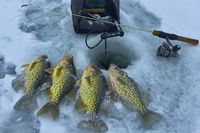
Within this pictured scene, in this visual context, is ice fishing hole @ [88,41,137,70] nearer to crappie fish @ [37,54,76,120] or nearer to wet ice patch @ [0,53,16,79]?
crappie fish @ [37,54,76,120]

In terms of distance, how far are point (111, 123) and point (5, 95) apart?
71.6 inches

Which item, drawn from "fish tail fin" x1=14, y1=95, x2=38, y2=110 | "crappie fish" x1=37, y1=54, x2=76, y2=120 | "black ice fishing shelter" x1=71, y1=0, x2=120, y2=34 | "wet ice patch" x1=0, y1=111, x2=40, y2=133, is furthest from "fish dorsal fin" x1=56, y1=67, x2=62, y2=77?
"black ice fishing shelter" x1=71, y1=0, x2=120, y2=34

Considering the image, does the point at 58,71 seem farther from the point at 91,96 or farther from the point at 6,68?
the point at 6,68

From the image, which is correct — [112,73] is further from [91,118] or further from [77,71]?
[91,118]

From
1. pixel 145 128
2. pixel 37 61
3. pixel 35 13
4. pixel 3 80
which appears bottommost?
pixel 145 128

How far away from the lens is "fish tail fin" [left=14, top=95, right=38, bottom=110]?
8.11ft

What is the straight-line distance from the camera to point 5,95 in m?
2.64

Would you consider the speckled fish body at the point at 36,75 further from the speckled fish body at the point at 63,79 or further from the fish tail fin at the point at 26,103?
the speckled fish body at the point at 63,79

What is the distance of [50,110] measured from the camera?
2412 mm

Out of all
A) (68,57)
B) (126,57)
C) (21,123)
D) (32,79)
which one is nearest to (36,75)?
(32,79)

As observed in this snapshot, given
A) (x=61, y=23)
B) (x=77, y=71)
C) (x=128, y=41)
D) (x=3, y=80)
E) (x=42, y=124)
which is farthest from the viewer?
(x=61, y=23)

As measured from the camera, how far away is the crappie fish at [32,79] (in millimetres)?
2492

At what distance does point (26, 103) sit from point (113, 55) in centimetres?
211

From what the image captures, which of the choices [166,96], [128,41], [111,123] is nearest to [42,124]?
[111,123]
